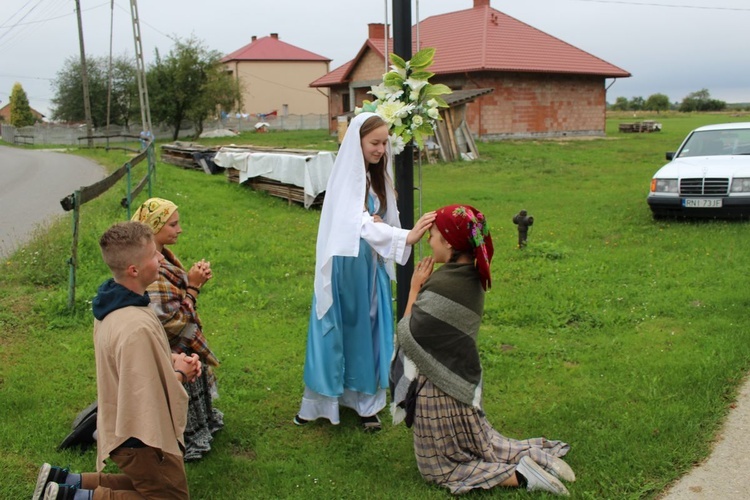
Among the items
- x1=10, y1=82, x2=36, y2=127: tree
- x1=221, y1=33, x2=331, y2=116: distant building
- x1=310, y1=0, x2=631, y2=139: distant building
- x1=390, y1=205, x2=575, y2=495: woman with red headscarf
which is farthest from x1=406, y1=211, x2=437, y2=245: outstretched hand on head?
x1=10, y1=82, x2=36, y2=127: tree

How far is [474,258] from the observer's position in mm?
3658

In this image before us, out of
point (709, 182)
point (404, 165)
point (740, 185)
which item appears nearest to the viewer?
point (404, 165)

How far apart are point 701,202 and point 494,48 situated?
22.8 m

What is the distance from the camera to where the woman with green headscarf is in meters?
3.88

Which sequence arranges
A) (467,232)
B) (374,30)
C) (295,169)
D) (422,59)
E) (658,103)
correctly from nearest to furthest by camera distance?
(467,232), (422,59), (295,169), (374,30), (658,103)

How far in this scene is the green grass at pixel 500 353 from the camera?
4109 millimetres

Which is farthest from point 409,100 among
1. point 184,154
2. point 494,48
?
point 494,48

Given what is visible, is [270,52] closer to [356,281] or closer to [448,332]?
[356,281]

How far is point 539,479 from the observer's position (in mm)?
3719

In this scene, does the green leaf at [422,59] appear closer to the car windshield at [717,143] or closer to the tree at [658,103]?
the car windshield at [717,143]

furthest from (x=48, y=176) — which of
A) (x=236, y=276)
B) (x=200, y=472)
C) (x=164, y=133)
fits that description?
(x=164, y=133)

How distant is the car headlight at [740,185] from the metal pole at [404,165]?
795cm

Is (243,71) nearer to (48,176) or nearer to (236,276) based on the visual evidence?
(48,176)

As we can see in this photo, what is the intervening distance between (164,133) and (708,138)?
1563 inches
